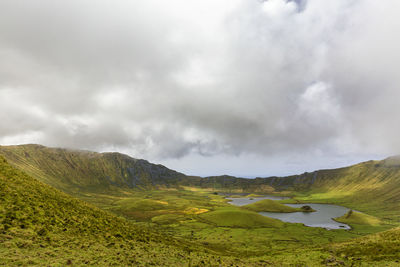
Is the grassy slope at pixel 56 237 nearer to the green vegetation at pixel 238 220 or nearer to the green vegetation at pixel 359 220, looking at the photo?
the green vegetation at pixel 238 220

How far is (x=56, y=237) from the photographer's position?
28.0m

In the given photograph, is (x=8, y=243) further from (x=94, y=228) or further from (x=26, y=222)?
(x=94, y=228)

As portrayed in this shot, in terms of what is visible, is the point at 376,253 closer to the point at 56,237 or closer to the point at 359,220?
the point at 56,237

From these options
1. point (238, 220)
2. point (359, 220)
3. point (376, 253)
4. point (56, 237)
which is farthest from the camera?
point (359, 220)

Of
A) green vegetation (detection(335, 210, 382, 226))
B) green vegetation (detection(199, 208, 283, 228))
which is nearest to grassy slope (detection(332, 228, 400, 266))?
green vegetation (detection(199, 208, 283, 228))

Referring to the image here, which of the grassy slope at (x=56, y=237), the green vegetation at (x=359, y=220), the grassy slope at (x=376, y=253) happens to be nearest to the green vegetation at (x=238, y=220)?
the green vegetation at (x=359, y=220)

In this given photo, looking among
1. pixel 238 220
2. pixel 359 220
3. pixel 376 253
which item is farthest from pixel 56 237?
pixel 359 220

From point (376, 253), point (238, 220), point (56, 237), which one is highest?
point (56, 237)

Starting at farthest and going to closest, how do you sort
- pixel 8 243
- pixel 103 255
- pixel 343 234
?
pixel 343 234 < pixel 103 255 < pixel 8 243

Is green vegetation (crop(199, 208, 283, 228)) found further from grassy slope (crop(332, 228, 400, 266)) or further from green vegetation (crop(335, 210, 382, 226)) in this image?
grassy slope (crop(332, 228, 400, 266))

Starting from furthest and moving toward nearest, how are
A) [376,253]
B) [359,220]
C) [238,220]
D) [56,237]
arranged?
[359,220] → [238,220] → [376,253] → [56,237]

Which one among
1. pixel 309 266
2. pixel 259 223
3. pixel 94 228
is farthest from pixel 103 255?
pixel 259 223

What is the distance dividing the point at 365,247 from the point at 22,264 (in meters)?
76.0

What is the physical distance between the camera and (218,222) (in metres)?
149
